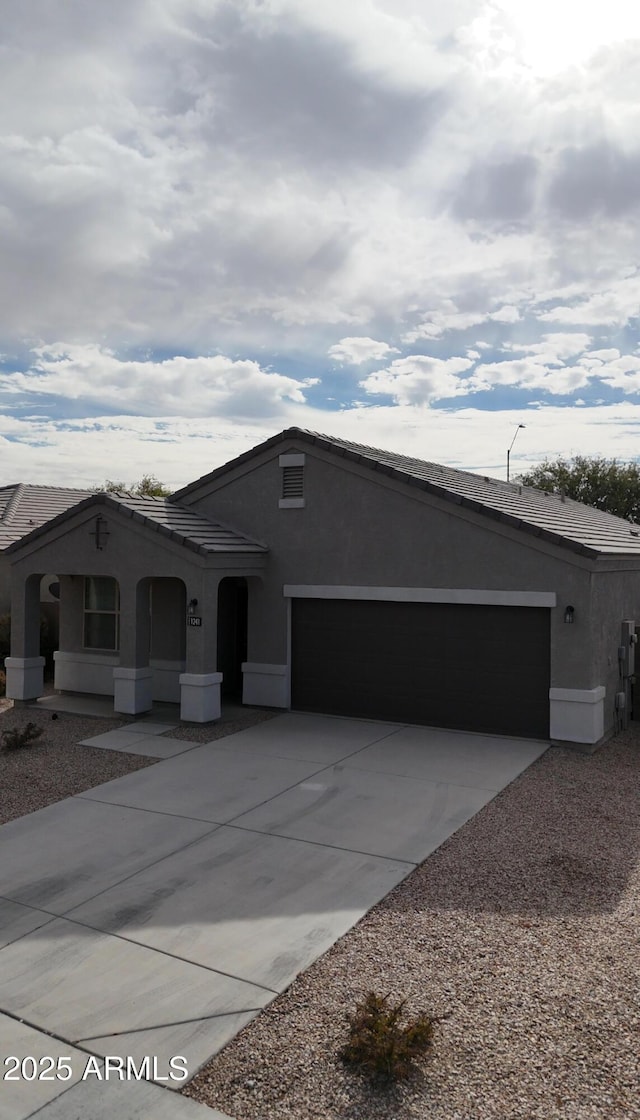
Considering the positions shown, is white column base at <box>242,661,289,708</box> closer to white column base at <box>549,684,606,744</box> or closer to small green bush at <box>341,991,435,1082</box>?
white column base at <box>549,684,606,744</box>

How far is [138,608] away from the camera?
46.4ft

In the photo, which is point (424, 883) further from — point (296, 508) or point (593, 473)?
point (593, 473)

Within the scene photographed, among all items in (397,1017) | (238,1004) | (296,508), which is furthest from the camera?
(296,508)

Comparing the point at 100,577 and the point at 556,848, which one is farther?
the point at 100,577

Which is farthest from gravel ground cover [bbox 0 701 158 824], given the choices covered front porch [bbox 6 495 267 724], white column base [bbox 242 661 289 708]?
white column base [bbox 242 661 289 708]

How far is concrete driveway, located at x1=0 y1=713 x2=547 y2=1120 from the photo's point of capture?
4.86 meters

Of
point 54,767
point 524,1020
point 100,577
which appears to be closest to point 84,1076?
point 524,1020

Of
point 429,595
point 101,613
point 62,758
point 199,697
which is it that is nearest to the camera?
point 62,758

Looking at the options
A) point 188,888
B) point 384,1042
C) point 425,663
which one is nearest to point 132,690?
point 425,663

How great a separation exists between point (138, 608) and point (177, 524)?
5.43 ft

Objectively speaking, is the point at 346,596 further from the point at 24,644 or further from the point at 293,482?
the point at 24,644

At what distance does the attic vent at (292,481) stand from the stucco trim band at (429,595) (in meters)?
1.53

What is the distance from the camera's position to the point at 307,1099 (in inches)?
173

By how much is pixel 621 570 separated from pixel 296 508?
228 inches
